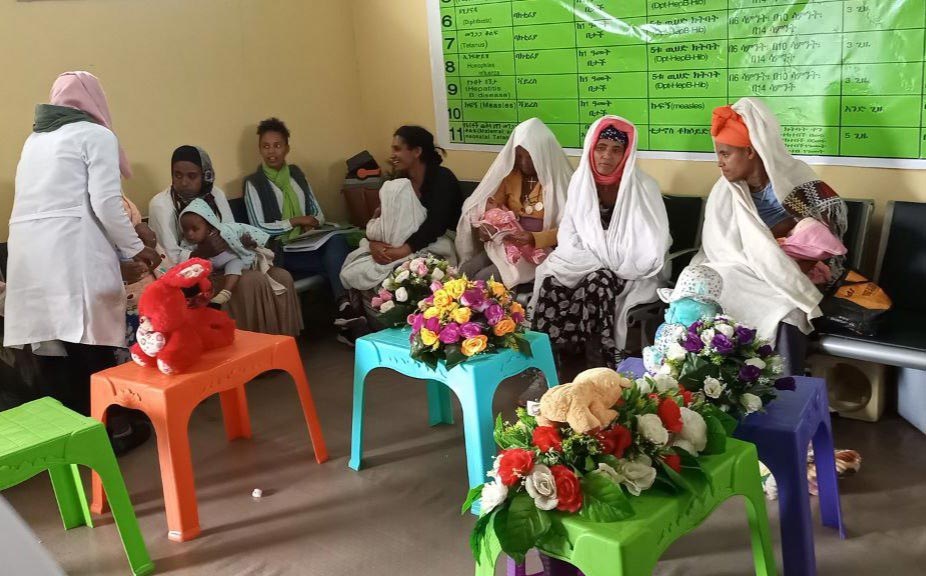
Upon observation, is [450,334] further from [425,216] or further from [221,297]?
[425,216]

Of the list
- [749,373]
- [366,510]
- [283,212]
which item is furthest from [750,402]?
[283,212]

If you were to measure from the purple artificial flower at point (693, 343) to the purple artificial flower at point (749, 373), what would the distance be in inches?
5.1

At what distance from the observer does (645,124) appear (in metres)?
4.45

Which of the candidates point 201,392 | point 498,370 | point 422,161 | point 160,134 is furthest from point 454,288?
point 160,134

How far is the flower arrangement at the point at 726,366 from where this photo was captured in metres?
2.41

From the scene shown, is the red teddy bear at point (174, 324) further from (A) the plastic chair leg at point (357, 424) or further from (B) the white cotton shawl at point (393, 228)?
(B) the white cotton shawl at point (393, 228)

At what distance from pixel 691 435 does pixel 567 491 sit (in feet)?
1.28

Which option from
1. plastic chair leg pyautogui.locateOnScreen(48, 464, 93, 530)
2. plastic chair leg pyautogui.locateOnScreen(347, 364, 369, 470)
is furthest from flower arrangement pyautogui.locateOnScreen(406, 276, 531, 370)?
plastic chair leg pyautogui.locateOnScreen(48, 464, 93, 530)

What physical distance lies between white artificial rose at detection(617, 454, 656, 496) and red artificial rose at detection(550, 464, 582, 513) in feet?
0.38

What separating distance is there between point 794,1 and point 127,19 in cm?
325

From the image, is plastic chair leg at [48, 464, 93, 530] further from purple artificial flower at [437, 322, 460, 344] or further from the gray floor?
purple artificial flower at [437, 322, 460, 344]

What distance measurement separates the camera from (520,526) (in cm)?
196

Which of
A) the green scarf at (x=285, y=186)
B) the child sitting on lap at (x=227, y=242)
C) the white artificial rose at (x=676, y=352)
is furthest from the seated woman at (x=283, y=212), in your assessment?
the white artificial rose at (x=676, y=352)

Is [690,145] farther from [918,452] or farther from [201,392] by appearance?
[201,392]
